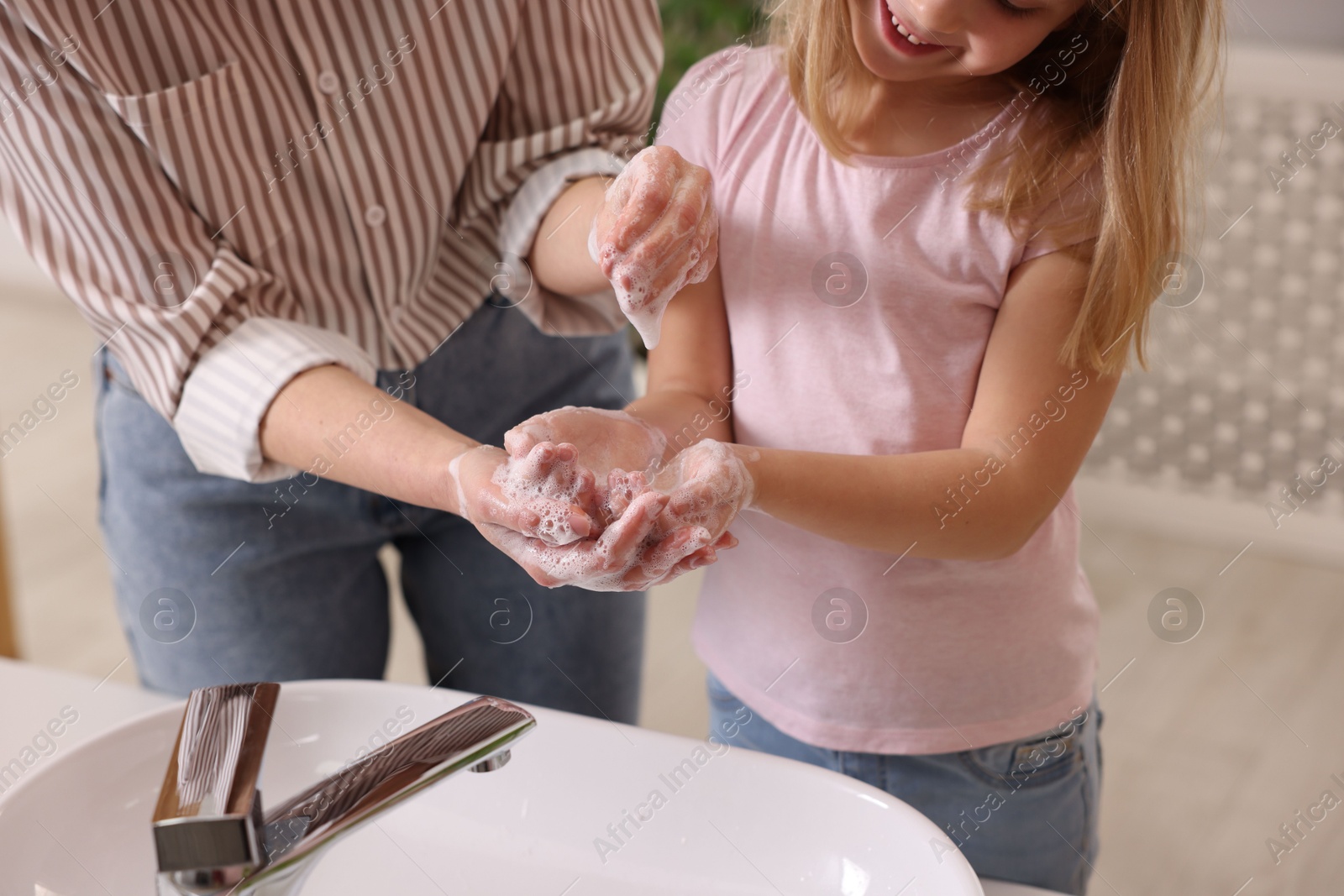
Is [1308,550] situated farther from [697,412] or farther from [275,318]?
[275,318]

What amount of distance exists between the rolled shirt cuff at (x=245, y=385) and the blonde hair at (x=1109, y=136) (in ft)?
1.19

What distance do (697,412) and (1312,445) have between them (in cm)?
199

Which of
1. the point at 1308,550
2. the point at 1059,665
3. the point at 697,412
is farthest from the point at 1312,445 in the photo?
the point at 697,412

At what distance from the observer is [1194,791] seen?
1.83m

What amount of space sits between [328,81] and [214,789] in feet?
1.82

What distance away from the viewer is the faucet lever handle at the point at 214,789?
0.48 metres

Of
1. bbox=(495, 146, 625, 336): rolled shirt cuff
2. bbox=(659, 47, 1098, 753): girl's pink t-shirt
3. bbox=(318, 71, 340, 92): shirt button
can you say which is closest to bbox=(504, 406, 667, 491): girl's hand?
bbox=(659, 47, 1098, 753): girl's pink t-shirt

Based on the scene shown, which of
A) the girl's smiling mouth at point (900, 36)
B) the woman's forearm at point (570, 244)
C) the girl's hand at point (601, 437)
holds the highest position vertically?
the girl's smiling mouth at point (900, 36)

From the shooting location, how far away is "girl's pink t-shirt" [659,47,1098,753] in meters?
0.74

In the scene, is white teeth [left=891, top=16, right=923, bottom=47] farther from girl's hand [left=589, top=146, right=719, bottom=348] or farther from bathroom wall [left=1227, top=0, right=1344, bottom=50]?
bathroom wall [left=1227, top=0, right=1344, bottom=50]

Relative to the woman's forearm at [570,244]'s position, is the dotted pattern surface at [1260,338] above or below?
below

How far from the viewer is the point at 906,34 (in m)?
0.68

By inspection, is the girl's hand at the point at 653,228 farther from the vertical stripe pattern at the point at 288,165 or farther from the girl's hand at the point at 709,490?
the vertical stripe pattern at the point at 288,165

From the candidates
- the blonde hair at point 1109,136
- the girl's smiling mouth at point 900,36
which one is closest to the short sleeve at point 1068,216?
the blonde hair at point 1109,136
